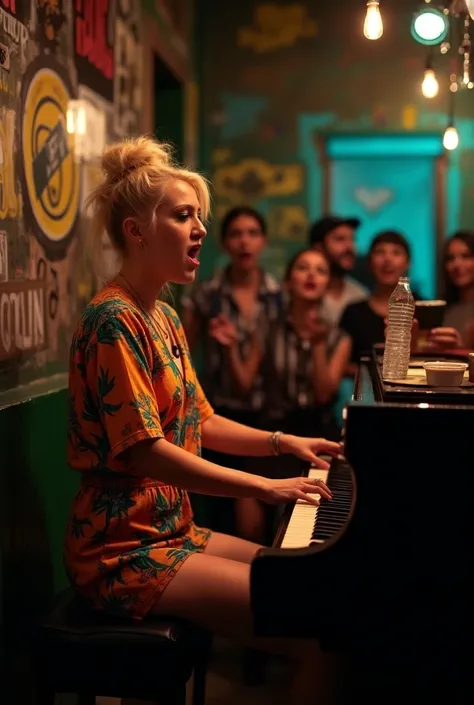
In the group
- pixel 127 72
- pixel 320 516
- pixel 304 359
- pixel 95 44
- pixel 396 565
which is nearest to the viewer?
pixel 396 565

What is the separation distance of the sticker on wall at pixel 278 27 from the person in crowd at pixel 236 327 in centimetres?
195

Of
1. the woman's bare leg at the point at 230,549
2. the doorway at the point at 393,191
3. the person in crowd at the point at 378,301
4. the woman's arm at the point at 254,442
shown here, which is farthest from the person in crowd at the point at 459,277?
the woman's bare leg at the point at 230,549

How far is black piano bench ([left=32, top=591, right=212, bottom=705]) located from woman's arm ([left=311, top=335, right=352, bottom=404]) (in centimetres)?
198

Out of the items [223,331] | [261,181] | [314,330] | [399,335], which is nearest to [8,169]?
[399,335]

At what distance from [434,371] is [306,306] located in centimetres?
205

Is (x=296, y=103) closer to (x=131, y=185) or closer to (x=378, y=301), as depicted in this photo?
(x=378, y=301)

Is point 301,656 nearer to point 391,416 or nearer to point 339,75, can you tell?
point 391,416

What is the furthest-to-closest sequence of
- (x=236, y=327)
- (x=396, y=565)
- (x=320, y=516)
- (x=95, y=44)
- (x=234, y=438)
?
(x=236, y=327) < (x=95, y=44) < (x=234, y=438) < (x=320, y=516) < (x=396, y=565)

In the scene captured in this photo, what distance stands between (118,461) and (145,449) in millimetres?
92

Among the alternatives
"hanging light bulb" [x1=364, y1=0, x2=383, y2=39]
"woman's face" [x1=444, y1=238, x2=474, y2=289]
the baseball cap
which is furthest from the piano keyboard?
the baseball cap

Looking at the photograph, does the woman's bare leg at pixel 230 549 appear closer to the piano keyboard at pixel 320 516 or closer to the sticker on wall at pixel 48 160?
the piano keyboard at pixel 320 516

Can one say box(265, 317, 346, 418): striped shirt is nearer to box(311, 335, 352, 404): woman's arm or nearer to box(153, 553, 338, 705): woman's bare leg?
box(311, 335, 352, 404): woman's arm

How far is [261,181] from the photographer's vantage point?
569 cm

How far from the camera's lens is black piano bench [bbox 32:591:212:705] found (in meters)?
1.82
